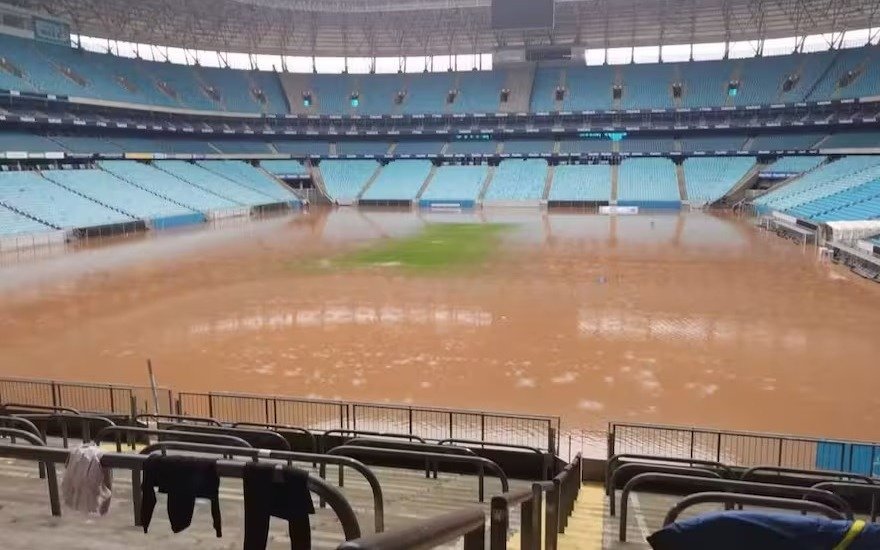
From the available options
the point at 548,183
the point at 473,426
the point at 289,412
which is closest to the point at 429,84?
the point at 548,183

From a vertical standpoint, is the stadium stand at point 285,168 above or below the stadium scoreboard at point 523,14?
below

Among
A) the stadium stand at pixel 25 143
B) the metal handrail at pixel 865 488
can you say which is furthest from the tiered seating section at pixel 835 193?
the stadium stand at pixel 25 143

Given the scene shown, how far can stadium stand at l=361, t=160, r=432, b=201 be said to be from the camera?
2859 inches

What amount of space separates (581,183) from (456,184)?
13421mm

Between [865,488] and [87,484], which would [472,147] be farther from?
[87,484]

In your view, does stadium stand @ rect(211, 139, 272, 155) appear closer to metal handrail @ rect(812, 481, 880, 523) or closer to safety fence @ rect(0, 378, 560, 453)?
safety fence @ rect(0, 378, 560, 453)

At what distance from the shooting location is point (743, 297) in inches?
968

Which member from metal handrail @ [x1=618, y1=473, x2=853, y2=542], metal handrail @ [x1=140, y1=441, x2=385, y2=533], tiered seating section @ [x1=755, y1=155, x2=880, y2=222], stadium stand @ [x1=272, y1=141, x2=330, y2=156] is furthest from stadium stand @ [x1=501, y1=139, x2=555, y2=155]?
metal handrail @ [x1=140, y1=441, x2=385, y2=533]

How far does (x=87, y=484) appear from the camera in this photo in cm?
415

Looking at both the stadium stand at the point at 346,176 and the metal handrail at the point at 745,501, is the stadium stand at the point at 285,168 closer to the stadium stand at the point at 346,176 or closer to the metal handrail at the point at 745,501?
the stadium stand at the point at 346,176

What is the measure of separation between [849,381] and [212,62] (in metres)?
78.4

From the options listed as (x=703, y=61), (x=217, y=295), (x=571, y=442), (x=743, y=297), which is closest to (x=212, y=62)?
(x=703, y=61)

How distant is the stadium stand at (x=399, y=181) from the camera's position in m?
72.6

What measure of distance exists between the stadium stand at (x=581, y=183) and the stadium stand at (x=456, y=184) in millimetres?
8192
